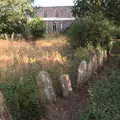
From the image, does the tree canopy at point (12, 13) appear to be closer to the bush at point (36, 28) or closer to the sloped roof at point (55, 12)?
the bush at point (36, 28)

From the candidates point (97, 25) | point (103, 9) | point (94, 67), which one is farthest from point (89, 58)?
point (97, 25)

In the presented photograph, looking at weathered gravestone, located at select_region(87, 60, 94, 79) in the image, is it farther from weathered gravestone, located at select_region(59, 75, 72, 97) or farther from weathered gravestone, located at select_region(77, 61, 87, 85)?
weathered gravestone, located at select_region(59, 75, 72, 97)

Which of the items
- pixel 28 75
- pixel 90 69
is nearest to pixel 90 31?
pixel 90 69

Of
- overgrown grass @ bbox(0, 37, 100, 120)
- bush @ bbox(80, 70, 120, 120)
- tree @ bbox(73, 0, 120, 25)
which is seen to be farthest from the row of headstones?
tree @ bbox(73, 0, 120, 25)

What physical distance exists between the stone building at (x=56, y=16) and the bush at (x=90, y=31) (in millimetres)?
42631

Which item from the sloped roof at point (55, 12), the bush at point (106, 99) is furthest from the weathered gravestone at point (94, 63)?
the sloped roof at point (55, 12)

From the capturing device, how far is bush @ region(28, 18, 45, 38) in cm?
3656

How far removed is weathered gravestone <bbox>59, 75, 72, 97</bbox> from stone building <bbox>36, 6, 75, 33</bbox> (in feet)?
169

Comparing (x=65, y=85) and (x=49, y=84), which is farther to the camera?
(x=65, y=85)

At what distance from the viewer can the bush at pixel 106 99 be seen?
372 inches

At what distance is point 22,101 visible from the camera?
29.7ft

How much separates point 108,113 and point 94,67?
710 centimetres

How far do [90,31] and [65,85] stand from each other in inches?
350

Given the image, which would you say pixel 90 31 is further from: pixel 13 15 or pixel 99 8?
pixel 13 15
